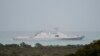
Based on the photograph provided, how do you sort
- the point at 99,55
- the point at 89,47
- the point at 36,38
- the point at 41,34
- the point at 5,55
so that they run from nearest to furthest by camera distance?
the point at 99,55 → the point at 89,47 → the point at 5,55 → the point at 36,38 → the point at 41,34

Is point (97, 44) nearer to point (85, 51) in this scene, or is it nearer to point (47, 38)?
point (85, 51)

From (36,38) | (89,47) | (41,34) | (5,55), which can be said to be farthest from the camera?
(41,34)

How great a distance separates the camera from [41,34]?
10350 cm

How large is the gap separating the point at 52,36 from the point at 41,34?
287 cm

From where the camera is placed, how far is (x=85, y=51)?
12.6m

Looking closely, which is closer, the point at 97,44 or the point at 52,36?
the point at 97,44

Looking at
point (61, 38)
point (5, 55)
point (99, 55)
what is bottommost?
point (99, 55)

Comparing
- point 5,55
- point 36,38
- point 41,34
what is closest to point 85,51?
point 5,55

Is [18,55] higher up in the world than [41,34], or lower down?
lower down

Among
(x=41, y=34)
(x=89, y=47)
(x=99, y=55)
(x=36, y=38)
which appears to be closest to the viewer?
(x=99, y=55)

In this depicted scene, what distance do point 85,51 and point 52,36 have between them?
91692mm

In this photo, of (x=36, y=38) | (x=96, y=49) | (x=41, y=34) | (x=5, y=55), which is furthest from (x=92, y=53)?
(x=41, y=34)

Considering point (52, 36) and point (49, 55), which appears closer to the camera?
point (49, 55)

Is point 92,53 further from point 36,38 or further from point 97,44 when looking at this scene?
point 36,38
